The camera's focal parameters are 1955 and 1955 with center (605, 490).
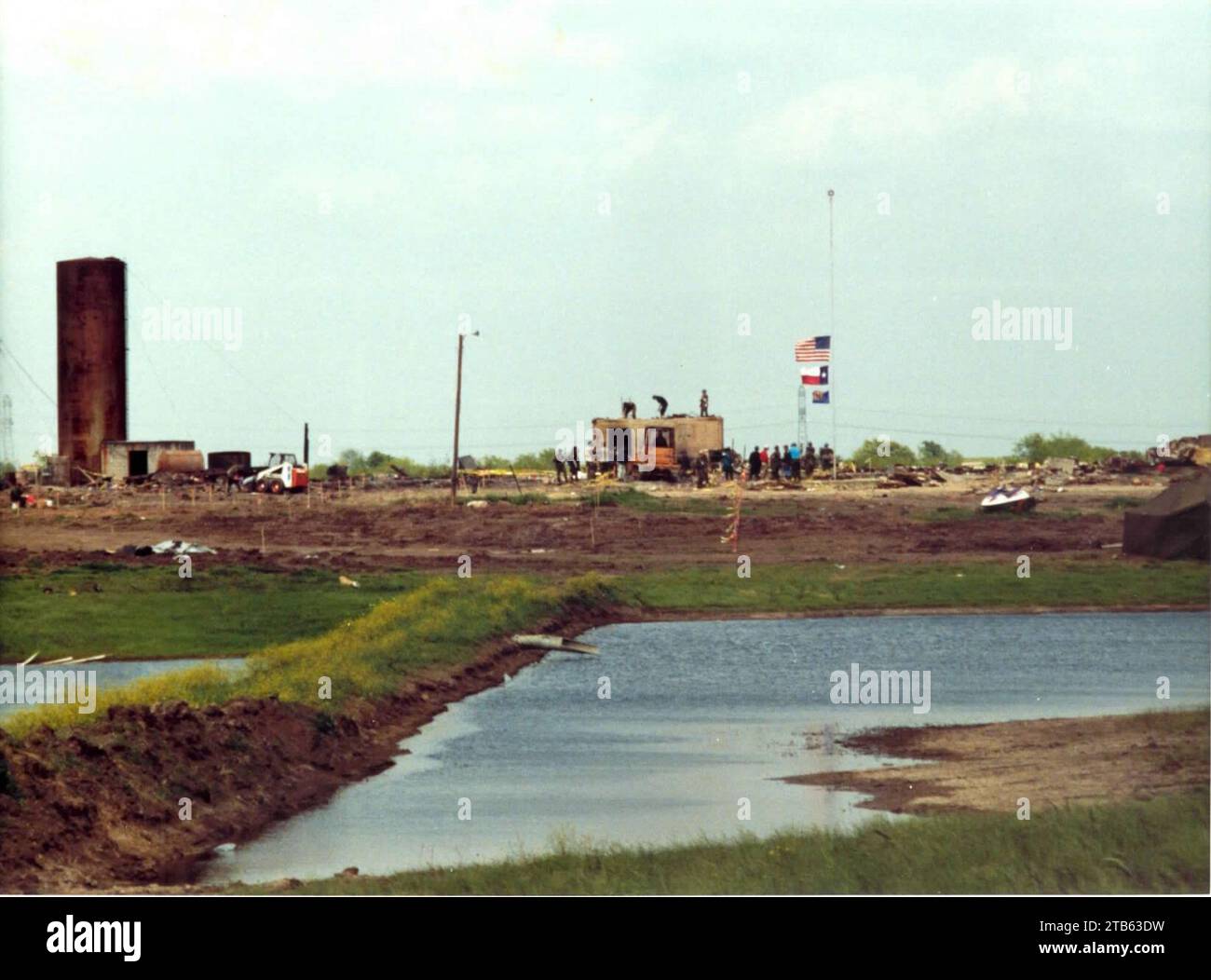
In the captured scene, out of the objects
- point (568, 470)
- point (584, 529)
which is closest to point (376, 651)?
point (584, 529)

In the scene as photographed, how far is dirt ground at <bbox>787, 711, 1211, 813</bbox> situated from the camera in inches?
999

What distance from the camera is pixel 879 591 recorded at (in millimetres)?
56062

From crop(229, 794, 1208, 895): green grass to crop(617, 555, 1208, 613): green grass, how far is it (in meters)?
32.1

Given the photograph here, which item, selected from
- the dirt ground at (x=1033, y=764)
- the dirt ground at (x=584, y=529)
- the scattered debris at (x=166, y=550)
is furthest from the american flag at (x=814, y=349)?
the dirt ground at (x=1033, y=764)

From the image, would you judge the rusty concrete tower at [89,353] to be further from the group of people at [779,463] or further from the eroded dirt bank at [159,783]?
the eroded dirt bank at [159,783]

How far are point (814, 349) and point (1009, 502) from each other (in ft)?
27.5

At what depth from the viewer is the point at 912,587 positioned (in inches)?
2217

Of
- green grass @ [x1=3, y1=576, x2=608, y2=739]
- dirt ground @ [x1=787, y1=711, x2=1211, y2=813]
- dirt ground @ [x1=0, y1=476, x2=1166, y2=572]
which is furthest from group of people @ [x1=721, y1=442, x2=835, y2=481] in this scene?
dirt ground @ [x1=787, y1=711, x2=1211, y2=813]

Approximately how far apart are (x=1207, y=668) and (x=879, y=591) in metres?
15.3

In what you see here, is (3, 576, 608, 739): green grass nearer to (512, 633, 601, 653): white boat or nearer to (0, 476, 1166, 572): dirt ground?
(512, 633, 601, 653): white boat

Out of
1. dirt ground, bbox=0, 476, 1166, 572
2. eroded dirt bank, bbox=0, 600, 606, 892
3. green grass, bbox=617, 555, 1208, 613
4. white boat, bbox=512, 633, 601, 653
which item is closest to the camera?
eroded dirt bank, bbox=0, 600, 606, 892

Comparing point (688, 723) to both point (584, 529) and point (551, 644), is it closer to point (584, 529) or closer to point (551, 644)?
point (551, 644)
